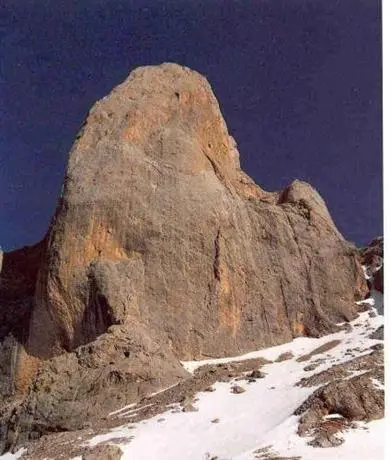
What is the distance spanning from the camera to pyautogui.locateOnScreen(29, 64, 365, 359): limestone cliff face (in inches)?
1501

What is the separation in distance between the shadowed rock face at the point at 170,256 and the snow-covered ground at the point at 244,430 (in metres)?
5.34

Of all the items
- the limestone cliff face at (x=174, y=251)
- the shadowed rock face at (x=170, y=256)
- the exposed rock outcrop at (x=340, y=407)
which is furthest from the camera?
the limestone cliff face at (x=174, y=251)

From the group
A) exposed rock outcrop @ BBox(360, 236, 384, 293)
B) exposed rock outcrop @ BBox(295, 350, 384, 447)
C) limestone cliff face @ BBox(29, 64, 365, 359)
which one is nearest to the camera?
exposed rock outcrop @ BBox(295, 350, 384, 447)

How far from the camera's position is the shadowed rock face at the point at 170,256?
37.7m

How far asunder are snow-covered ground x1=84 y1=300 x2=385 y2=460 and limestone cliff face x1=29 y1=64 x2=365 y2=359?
7.16 metres

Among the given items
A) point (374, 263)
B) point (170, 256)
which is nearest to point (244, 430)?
point (170, 256)

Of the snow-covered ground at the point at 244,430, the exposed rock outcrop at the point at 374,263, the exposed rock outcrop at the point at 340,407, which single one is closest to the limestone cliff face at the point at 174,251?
the exposed rock outcrop at the point at 374,263

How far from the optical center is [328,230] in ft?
150

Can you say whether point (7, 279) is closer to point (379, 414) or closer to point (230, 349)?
point (230, 349)

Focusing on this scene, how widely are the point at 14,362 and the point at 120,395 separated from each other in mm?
10617

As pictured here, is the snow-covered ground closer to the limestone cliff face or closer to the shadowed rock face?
the shadowed rock face

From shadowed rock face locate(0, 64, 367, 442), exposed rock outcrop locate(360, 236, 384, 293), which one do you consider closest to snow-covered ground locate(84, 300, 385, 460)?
shadowed rock face locate(0, 64, 367, 442)

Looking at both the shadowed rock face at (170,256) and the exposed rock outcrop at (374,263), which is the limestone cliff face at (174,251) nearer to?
the shadowed rock face at (170,256)

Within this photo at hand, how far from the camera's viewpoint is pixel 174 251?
131 feet
